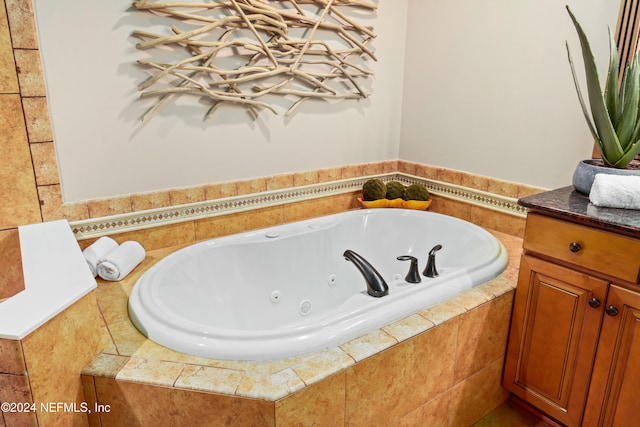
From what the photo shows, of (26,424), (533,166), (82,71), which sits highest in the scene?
(82,71)

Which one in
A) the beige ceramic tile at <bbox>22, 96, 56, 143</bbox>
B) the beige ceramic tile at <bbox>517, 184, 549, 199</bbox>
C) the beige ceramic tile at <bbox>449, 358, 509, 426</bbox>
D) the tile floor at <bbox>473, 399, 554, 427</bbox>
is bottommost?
the tile floor at <bbox>473, 399, 554, 427</bbox>

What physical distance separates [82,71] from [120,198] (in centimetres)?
53

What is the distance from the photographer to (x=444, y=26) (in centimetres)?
232

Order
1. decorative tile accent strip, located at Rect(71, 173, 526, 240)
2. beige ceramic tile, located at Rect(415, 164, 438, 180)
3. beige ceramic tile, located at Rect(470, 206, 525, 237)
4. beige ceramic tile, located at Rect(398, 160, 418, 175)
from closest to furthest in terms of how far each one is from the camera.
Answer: decorative tile accent strip, located at Rect(71, 173, 526, 240)
beige ceramic tile, located at Rect(470, 206, 525, 237)
beige ceramic tile, located at Rect(415, 164, 438, 180)
beige ceramic tile, located at Rect(398, 160, 418, 175)

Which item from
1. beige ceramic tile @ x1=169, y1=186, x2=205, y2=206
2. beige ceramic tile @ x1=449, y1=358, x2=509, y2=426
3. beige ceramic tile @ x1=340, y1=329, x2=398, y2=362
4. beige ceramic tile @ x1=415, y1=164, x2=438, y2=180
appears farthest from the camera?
beige ceramic tile @ x1=415, y1=164, x2=438, y2=180

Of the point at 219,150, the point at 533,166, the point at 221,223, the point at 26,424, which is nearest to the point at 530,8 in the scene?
the point at 533,166

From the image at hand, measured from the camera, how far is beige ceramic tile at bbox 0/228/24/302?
1569 mm

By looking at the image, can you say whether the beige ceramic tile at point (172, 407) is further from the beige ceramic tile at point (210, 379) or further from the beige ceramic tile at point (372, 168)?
the beige ceramic tile at point (372, 168)

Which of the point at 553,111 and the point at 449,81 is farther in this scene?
the point at 449,81

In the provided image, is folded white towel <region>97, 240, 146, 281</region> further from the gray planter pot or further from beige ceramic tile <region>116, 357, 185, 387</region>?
the gray planter pot

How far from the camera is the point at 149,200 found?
187cm

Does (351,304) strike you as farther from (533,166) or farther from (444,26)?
(444,26)

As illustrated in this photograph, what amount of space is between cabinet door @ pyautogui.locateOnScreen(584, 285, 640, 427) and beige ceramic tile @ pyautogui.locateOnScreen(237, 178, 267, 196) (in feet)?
5.10

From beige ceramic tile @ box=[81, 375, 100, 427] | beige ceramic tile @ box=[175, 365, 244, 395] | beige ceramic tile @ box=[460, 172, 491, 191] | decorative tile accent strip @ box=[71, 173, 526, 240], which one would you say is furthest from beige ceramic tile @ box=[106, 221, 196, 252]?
beige ceramic tile @ box=[460, 172, 491, 191]
